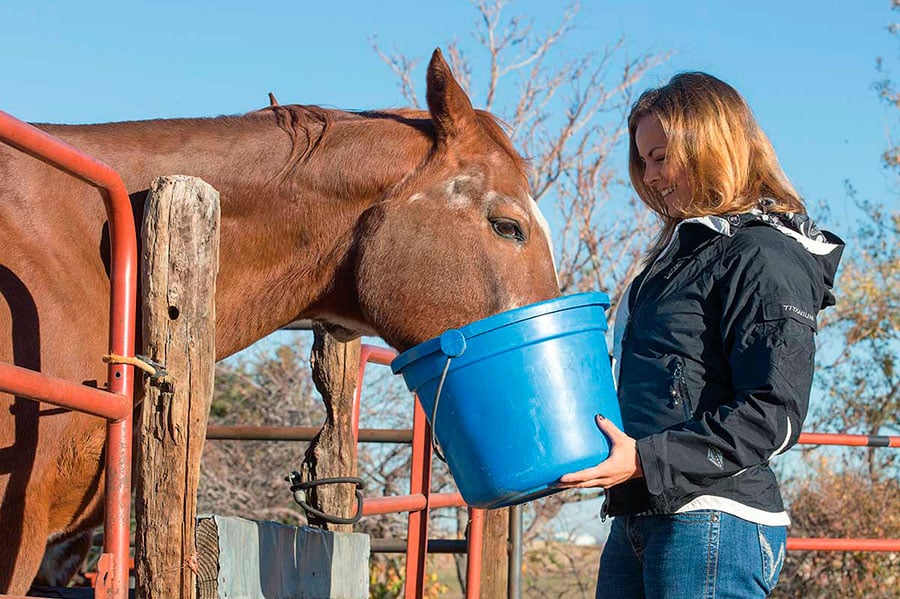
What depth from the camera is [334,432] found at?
334cm

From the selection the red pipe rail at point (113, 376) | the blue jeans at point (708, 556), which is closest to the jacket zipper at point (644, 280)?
the blue jeans at point (708, 556)

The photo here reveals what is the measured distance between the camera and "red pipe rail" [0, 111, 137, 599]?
5.51 ft

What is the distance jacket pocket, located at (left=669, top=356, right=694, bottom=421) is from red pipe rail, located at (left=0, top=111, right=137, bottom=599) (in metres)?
1.00

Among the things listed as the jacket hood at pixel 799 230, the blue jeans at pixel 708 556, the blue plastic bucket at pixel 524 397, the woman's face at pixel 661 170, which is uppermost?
the woman's face at pixel 661 170

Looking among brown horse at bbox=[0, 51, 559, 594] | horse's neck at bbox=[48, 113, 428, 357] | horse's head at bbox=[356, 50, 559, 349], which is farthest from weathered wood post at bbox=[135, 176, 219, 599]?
horse's head at bbox=[356, 50, 559, 349]

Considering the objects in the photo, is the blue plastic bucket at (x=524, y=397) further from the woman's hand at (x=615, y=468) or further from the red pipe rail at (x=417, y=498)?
the red pipe rail at (x=417, y=498)

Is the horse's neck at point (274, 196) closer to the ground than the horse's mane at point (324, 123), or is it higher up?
closer to the ground

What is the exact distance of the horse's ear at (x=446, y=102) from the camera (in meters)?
2.82

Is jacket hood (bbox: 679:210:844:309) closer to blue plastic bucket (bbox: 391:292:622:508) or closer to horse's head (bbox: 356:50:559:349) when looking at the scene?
blue plastic bucket (bbox: 391:292:622:508)

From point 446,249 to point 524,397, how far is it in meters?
0.82

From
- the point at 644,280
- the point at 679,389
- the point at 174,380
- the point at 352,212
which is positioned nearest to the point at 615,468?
the point at 679,389

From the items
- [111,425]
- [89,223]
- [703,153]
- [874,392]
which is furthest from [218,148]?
[874,392]

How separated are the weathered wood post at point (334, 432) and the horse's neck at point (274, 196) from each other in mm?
401

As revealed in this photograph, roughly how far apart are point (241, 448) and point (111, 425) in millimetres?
7812
